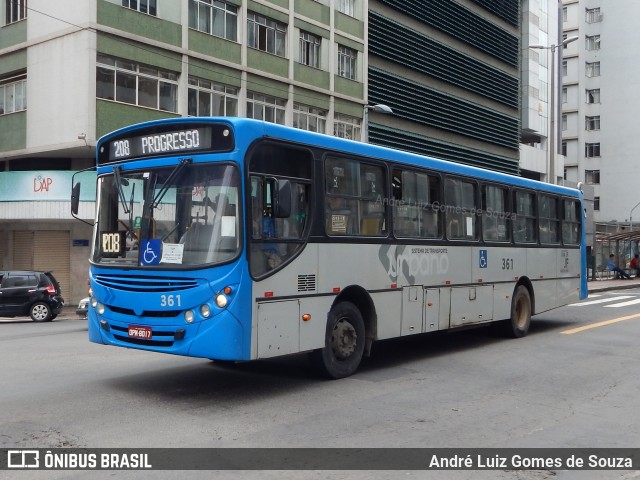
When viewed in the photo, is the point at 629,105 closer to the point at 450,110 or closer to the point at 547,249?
the point at 450,110

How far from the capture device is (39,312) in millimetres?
21266

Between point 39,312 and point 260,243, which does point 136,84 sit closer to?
point 39,312

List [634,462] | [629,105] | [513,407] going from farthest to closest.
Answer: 1. [629,105]
2. [513,407]
3. [634,462]

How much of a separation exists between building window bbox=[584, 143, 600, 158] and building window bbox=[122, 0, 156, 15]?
5940 cm

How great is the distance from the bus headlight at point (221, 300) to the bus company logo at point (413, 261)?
3026 mm

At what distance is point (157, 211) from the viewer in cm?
835

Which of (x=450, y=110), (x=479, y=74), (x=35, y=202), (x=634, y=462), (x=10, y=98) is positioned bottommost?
(x=634, y=462)

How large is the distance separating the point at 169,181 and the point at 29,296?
1473 cm

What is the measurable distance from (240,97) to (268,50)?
128 inches

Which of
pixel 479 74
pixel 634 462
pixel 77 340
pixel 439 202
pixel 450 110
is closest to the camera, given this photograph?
pixel 634 462

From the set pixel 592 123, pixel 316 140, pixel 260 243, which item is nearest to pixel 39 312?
pixel 316 140

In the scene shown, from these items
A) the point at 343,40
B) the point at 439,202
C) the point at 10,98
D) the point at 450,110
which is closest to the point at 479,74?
the point at 450,110

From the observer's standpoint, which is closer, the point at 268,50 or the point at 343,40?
the point at 268,50

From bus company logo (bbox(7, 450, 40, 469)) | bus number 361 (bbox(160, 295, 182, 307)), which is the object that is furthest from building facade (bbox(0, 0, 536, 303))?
bus company logo (bbox(7, 450, 40, 469))
